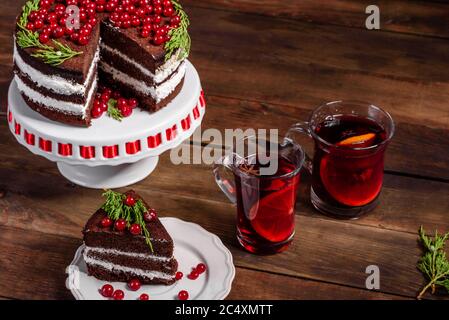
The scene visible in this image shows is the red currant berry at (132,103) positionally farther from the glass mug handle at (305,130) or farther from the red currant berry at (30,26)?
the glass mug handle at (305,130)

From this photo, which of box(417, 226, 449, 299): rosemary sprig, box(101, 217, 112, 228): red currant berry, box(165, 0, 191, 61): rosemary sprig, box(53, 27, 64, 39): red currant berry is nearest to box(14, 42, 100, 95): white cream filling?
box(53, 27, 64, 39): red currant berry

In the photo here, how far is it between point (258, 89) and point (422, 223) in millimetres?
741

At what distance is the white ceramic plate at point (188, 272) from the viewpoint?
1989 millimetres

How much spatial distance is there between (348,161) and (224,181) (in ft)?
1.03

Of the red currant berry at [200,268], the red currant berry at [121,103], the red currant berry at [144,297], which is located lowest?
the red currant berry at [144,297]

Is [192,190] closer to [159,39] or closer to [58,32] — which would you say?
[159,39]

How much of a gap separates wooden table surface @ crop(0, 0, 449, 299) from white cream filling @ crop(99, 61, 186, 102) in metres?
0.25

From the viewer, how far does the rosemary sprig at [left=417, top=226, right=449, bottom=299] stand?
205 cm

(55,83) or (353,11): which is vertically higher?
(55,83)

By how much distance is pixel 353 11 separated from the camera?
307 cm

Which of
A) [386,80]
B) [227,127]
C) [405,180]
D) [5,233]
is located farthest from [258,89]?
[5,233]

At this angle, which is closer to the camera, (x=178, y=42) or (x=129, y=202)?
(x=129, y=202)

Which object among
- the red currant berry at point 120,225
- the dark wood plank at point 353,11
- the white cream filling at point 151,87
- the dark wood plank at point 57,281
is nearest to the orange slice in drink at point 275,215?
the dark wood plank at point 57,281

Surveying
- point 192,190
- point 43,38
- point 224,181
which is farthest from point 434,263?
point 43,38
